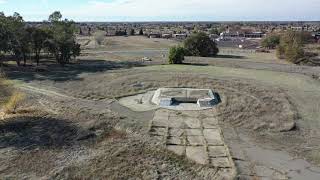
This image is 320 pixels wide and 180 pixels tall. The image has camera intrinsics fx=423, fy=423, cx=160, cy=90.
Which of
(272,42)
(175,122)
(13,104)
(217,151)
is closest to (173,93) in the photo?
(175,122)

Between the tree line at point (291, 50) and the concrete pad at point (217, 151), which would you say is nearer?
the concrete pad at point (217, 151)

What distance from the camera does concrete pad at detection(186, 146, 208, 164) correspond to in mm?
23828

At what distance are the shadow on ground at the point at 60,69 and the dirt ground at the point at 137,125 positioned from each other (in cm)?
23

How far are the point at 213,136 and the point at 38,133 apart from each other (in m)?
Answer: 11.7

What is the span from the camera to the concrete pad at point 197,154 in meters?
23.8

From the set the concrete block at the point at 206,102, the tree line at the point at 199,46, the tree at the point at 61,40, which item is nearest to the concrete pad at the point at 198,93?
the concrete block at the point at 206,102

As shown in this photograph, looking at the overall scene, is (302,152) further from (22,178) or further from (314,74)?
(314,74)

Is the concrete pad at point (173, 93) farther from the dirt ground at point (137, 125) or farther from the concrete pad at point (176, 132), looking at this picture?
the concrete pad at point (176, 132)

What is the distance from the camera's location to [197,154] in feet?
81.6

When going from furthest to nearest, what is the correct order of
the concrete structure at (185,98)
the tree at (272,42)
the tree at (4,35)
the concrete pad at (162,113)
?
the tree at (272,42) < the tree at (4,35) < the concrete structure at (185,98) < the concrete pad at (162,113)

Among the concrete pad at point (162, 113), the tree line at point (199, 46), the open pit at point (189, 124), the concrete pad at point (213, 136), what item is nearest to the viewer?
the open pit at point (189, 124)

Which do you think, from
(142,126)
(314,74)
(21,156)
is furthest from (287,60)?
(21,156)

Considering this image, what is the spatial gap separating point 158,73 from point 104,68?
9.47 metres

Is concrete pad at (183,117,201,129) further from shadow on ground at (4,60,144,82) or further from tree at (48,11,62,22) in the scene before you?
tree at (48,11,62,22)
